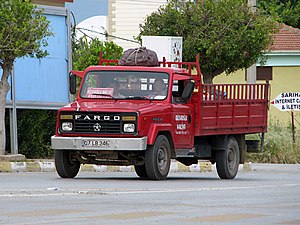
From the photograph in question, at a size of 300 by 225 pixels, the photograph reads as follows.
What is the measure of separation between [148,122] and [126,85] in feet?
4.00

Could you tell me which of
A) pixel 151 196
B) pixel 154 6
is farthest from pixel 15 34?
pixel 154 6

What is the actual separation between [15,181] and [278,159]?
13393 mm

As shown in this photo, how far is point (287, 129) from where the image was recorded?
35688 millimetres

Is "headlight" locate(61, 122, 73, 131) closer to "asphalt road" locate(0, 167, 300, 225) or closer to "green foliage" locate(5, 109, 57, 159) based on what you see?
"asphalt road" locate(0, 167, 300, 225)

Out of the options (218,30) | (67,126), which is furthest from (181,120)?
(218,30)

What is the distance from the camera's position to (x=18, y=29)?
78.4 ft

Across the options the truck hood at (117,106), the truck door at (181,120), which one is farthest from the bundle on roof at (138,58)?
the truck hood at (117,106)

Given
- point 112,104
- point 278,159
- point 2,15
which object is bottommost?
point 278,159

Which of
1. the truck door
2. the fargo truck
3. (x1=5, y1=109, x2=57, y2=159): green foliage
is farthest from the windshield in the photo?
(x1=5, y1=109, x2=57, y2=159): green foliage

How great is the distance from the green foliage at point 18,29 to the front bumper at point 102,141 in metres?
4.55

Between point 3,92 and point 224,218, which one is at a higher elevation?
point 3,92

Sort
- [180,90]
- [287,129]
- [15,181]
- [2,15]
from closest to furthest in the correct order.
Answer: [15,181]
[180,90]
[2,15]
[287,129]

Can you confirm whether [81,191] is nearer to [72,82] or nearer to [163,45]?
[72,82]

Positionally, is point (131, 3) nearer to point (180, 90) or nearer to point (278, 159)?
point (278, 159)
